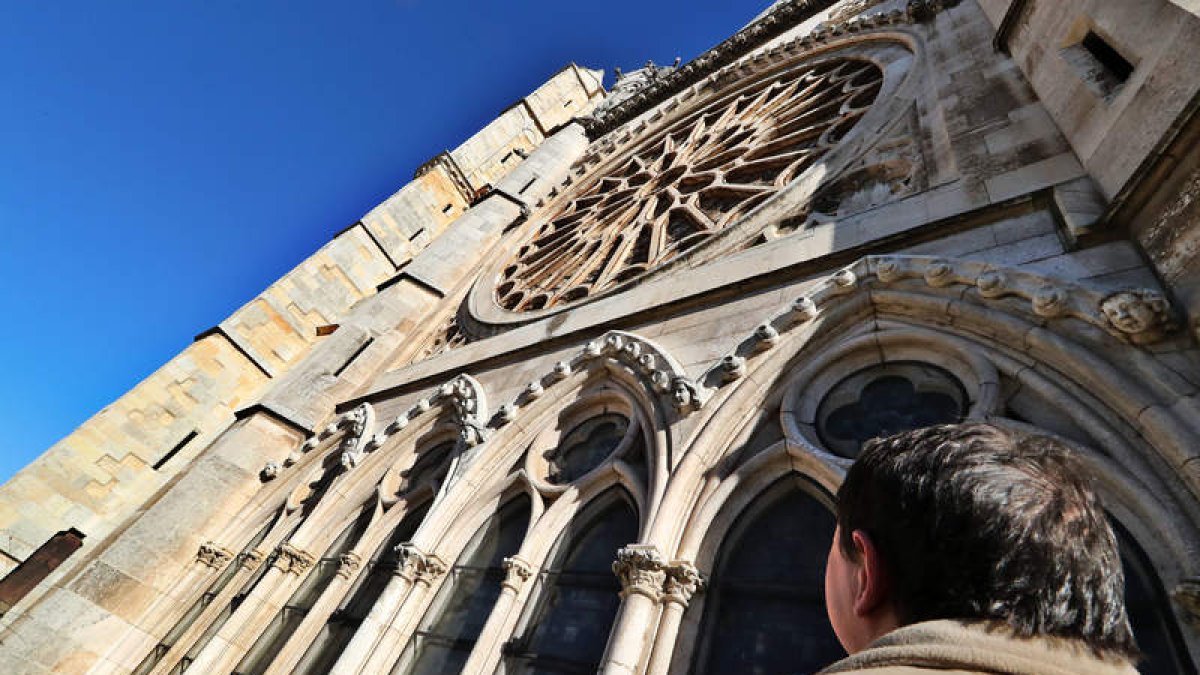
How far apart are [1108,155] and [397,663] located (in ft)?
18.0

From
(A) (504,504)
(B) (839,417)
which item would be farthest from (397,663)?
(B) (839,417)

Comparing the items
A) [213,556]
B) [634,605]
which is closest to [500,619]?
[634,605]

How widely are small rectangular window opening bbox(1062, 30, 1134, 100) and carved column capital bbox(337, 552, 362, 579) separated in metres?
6.40

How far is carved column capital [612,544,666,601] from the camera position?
3.07 metres

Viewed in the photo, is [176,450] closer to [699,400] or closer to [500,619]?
[500,619]

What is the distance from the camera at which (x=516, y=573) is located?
3914 mm

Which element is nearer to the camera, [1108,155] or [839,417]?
[1108,155]

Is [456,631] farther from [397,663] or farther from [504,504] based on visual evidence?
[504,504]

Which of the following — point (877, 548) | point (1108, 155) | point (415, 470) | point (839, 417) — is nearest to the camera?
point (877, 548)

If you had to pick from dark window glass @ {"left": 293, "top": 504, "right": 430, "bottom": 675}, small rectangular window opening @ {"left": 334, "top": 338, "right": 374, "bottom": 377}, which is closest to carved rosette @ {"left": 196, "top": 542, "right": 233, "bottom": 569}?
dark window glass @ {"left": 293, "top": 504, "right": 430, "bottom": 675}

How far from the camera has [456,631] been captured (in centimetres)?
419

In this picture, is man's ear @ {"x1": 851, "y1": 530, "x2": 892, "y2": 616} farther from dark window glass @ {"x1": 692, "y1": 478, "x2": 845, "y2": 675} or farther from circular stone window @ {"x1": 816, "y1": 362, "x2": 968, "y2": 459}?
circular stone window @ {"x1": 816, "y1": 362, "x2": 968, "y2": 459}

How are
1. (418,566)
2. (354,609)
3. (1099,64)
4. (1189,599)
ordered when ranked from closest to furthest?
(1189,599)
(1099,64)
(418,566)
(354,609)

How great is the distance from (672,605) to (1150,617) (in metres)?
1.89
